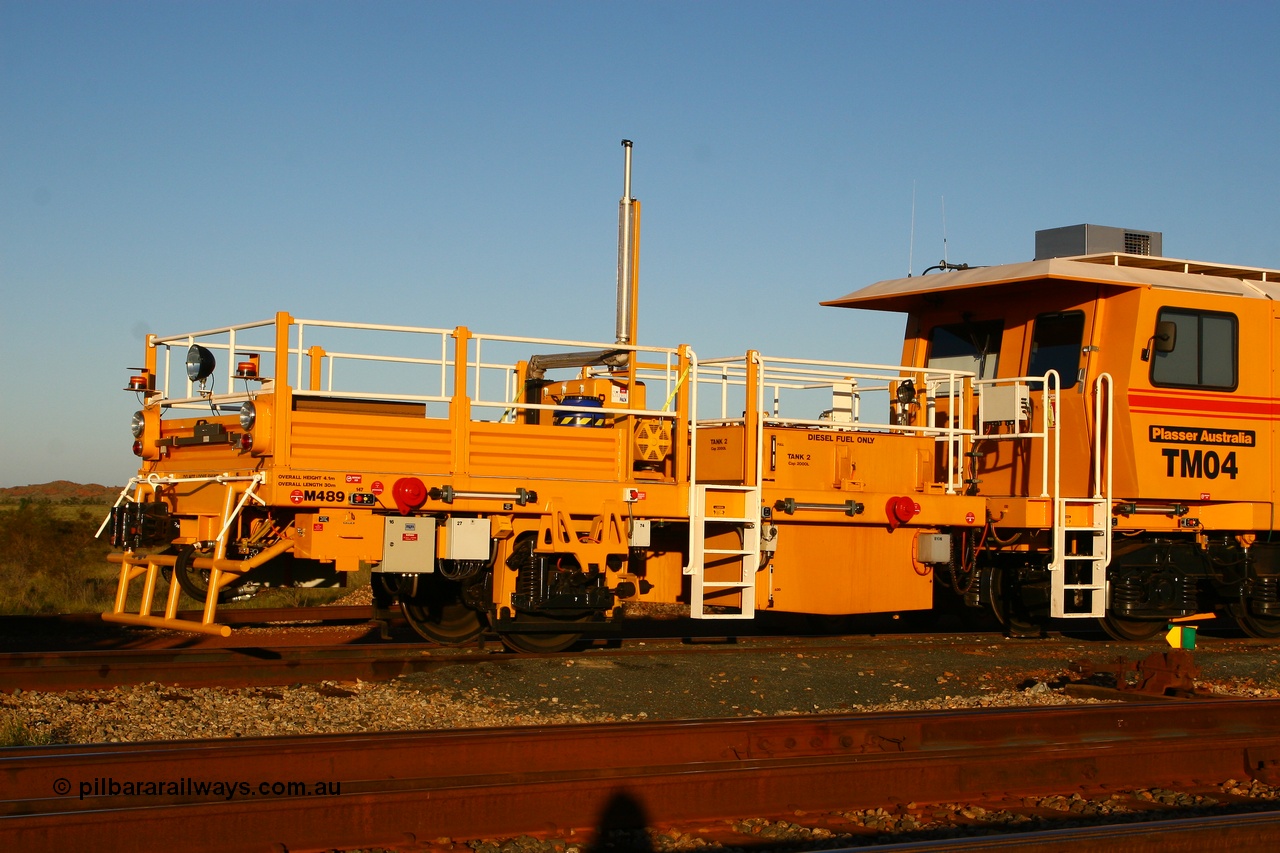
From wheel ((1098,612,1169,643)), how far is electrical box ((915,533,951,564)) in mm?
2012

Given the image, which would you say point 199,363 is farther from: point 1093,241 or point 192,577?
point 1093,241

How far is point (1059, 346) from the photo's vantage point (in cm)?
1295

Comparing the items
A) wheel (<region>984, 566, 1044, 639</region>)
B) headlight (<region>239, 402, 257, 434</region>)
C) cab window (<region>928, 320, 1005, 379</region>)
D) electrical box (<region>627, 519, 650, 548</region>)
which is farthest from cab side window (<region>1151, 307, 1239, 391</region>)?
headlight (<region>239, 402, 257, 434</region>)

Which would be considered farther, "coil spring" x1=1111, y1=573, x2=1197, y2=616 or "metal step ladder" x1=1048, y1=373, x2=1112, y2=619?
"coil spring" x1=1111, y1=573, x2=1197, y2=616

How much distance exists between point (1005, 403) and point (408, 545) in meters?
6.02

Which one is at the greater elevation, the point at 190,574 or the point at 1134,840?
the point at 190,574

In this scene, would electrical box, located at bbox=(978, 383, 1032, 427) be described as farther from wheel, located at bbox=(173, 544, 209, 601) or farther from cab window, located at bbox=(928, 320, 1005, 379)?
wheel, located at bbox=(173, 544, 209, 601)

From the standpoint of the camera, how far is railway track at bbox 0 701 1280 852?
5.00 metres

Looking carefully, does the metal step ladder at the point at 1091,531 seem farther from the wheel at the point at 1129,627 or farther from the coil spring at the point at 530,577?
the coil spring at the point at 530,577

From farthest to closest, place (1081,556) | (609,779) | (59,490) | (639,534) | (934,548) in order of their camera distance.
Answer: (59,490) → (1081,556) → (934,548) → (639,534) → (609,779)

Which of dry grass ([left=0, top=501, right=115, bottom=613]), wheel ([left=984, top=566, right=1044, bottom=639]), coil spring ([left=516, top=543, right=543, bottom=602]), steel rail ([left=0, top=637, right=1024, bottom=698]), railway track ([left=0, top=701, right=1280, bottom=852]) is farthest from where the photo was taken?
dry grass ([left=0, top=501, right=115, bottom=613])

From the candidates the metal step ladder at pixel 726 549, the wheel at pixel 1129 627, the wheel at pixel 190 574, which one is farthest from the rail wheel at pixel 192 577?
the wheel at pixel 1129 627

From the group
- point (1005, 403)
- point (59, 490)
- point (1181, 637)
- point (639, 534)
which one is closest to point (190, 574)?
point (639, 534)

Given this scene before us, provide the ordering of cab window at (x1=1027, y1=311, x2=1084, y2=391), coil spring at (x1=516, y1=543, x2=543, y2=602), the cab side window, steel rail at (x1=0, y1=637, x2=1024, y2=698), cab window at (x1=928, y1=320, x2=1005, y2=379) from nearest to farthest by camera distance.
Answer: steel rail at (x1=0, y1=637, x2=1024, y2=698), coil spring at (x1=516, y1=543, x2=543, y2=602), the cab side window, cab window at (x1=1027, y1=311, x2=1084, y2=391), cab window at (x1=928, y1=320, x2=1005, y2=379)
